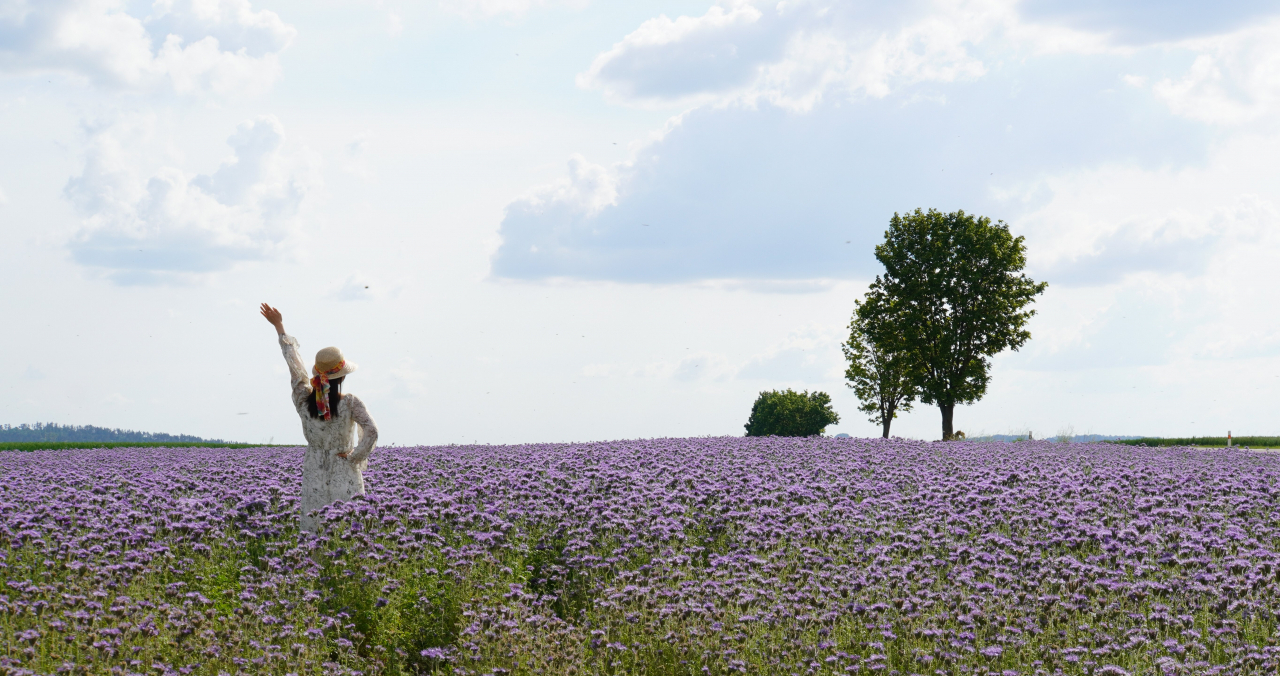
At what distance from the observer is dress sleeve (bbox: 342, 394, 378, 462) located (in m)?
9.62

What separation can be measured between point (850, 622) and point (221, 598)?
5229mm

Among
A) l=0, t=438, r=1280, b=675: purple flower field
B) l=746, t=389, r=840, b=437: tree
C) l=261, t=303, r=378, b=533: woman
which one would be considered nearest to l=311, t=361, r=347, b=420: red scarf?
l=261, t=303, r=378, b=533: woman

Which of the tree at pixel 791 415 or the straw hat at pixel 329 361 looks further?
the tree at pixel 791 415

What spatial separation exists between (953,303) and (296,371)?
94.5 feet

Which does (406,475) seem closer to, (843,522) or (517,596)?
(517,596)

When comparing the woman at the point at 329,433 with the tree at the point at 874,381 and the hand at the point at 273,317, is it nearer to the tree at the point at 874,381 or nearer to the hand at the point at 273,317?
the hand at the point at 273,317

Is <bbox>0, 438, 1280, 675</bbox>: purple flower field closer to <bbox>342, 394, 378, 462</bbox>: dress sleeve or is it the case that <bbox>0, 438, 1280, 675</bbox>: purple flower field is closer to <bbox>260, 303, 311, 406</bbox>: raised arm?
<bbox>342, 394, 378, 462</bbox>: dress sleeve

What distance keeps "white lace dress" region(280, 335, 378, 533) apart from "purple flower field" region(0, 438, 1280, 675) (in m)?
0.39

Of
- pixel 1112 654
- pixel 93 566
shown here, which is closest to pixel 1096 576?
pixel 1112 654

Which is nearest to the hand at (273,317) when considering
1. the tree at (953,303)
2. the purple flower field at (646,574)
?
the purple flower field at (646,574)

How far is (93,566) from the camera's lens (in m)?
7.91

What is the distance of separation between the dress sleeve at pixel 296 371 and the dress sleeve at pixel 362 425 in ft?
1.57

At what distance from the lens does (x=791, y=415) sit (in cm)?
5234

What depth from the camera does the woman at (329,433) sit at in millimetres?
9617
